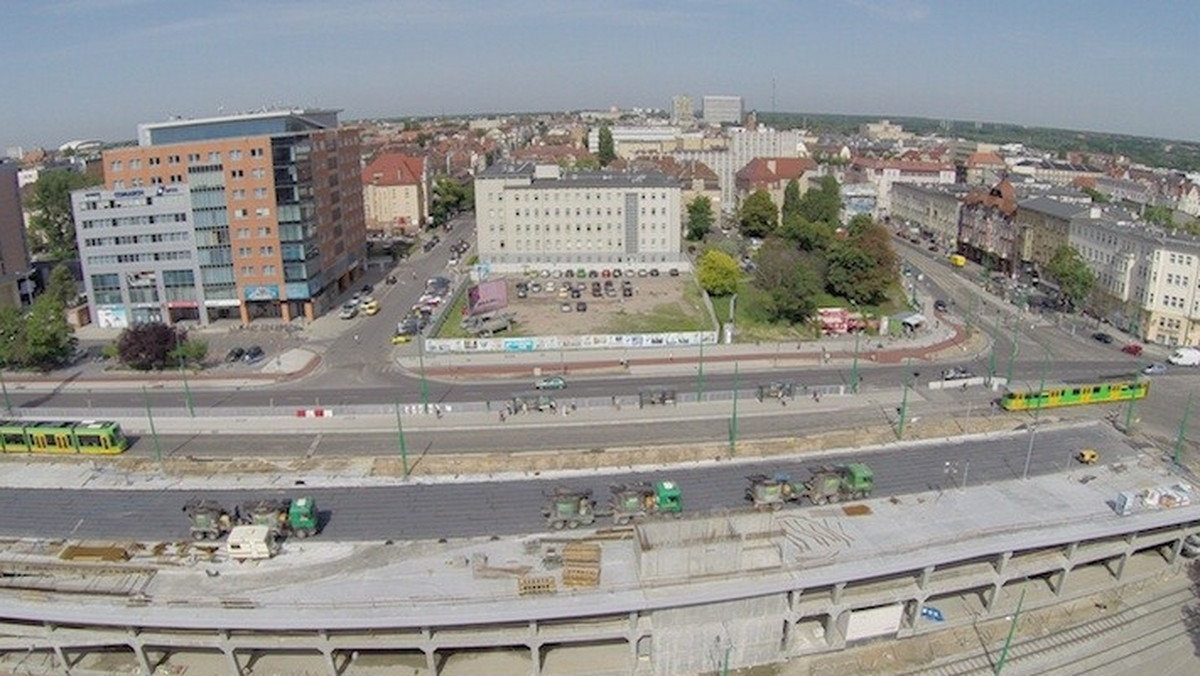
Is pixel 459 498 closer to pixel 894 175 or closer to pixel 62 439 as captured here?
pixel 62 439

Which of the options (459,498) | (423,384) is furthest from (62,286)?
(459,498)

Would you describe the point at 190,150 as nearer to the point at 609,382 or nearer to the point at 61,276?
the point at 61,276

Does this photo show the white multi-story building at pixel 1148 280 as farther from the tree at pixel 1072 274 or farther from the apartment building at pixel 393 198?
→ the apartment building at pixel 393 198

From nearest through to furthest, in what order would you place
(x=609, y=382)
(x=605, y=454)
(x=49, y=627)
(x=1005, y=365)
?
(x=49, y=627)
(x=605, y=454)
(x=609, y=382)
(x=1005, y=365)

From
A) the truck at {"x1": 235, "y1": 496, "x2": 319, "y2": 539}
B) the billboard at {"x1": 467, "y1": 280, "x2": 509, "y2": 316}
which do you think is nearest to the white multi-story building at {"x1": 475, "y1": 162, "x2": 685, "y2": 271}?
the billboard at {"x1": 467, "y1": 280, "x2": 509, "y2": 316}

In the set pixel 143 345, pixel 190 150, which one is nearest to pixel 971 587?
pixel 143 345

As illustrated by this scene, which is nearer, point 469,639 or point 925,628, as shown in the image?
point 469,639
